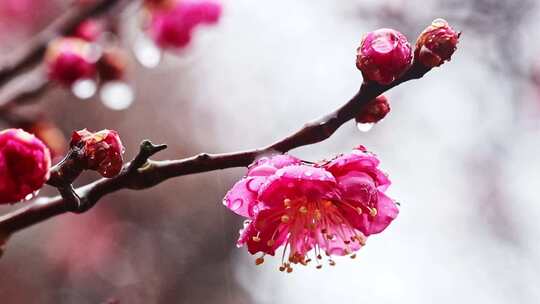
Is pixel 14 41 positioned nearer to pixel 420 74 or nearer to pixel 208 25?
pixel 208 25

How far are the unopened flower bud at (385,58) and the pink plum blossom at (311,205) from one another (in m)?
0.22

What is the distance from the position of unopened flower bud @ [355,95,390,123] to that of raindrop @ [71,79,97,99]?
137 cm

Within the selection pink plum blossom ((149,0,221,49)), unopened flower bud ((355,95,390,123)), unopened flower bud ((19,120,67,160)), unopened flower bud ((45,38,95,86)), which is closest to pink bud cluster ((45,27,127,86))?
unopened flower bud ((45,38,95,86))

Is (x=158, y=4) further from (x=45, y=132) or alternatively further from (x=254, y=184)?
(x=254, y=184)

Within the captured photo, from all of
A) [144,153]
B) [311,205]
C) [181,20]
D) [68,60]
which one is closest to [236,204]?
[311,205]

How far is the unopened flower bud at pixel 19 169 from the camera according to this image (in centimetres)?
109

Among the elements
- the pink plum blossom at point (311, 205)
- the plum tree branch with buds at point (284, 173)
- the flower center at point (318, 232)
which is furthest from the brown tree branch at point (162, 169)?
the flower center at point (318, 232)

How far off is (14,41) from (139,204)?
1886 mm

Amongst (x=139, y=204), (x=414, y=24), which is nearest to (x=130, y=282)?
(x=139, y=204)

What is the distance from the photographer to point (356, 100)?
4.12ft

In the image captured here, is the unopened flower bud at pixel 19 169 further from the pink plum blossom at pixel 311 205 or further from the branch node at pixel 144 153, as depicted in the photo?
the pink plum blossom at pixel 311 205

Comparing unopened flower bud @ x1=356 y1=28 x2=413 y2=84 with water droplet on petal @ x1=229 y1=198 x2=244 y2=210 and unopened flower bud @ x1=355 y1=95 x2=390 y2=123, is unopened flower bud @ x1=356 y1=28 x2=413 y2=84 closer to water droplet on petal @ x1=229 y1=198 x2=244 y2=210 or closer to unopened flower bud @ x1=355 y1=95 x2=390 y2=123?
unopened flower bud @ x1=355 y1=95 x2=390 y2=123

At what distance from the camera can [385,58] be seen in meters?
1.20

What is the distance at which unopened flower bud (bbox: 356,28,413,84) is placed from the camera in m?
1.21
